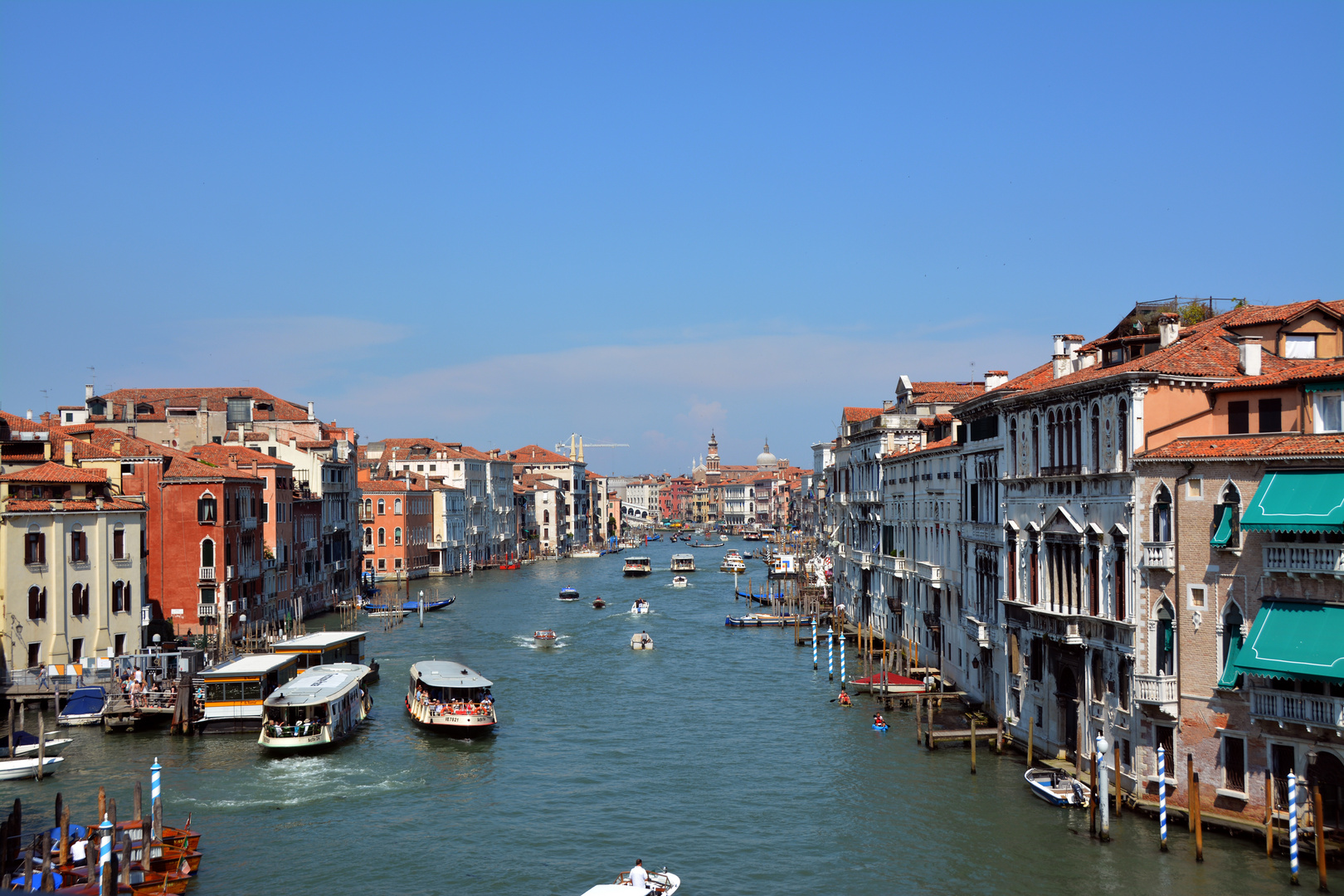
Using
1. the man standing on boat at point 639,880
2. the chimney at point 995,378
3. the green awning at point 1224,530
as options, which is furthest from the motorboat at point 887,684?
the man standing on boat at point 639,880

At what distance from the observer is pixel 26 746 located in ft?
86.8

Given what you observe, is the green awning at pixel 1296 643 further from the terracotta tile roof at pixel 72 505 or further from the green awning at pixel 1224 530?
the terracotta tile roof at pixel 72 505

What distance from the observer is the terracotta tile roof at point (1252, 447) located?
18891 millimetres

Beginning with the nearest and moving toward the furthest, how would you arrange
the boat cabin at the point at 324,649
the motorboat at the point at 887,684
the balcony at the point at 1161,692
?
the balcony at the point at 1161,692, the motorboat at the point at 887,684, the boat cabin at the point at 324,649

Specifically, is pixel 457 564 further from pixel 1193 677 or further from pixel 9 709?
pixel 1193 677

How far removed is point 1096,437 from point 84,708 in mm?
25715

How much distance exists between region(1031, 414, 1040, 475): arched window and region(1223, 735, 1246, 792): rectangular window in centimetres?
709

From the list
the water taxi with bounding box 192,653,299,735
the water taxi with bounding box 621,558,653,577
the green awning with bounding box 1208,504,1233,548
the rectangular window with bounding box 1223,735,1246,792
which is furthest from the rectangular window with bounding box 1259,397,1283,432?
the water taxi with bounding box 621,558,653,577

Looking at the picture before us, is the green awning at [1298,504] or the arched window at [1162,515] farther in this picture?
the arched window at [1162,515]

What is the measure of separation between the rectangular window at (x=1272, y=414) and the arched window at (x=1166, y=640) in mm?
3517

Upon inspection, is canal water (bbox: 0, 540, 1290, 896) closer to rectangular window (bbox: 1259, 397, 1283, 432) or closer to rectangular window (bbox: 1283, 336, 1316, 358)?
rectangular window (bbox: 1259, 397, 1283, 432)

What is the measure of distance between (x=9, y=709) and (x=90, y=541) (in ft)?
19.6

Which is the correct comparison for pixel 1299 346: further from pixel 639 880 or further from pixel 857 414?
pixel 857 414

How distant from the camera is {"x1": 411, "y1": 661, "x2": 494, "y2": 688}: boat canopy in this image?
31375 mm
